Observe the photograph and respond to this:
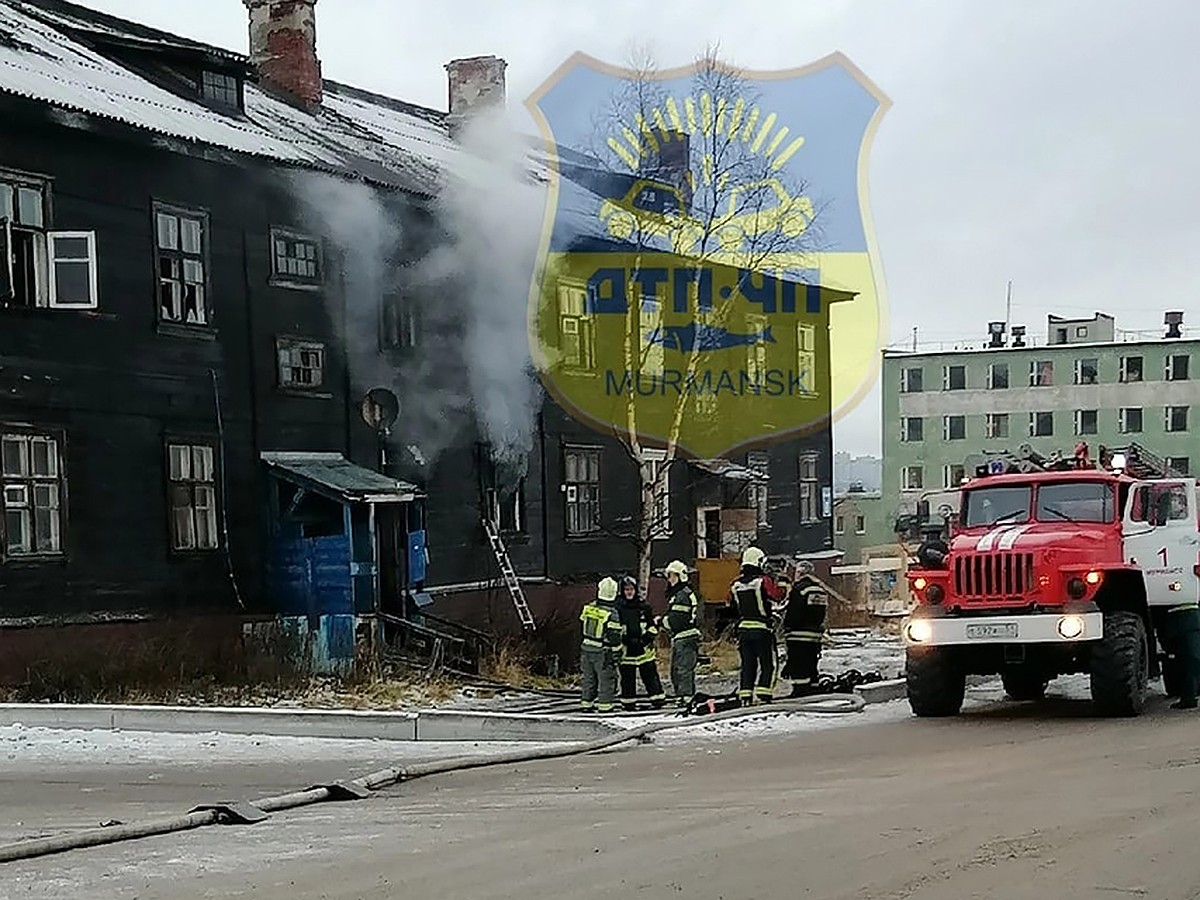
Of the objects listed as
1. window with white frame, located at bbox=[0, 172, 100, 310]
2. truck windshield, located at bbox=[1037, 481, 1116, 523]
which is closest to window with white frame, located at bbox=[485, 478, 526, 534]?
window with white frame, located at bbox=[0, 172, 100, 310]

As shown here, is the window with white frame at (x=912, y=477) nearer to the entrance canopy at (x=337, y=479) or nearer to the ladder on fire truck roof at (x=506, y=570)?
the ladder on fire truck roof at (x=506, y=570)

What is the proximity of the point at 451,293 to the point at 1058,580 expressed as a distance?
520 inches

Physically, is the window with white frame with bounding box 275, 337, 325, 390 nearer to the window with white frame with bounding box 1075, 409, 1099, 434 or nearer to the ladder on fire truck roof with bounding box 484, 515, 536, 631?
the ladder on fire truck roof with bounding box 484, 515, 536, 631

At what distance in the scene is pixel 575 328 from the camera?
2711 cm

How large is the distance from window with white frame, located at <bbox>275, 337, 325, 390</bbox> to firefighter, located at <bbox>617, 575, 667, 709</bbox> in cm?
742

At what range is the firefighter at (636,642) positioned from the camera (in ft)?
55.2

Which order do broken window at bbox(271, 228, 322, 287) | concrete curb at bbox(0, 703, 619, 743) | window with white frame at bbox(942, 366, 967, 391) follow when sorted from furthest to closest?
window with white frame at bbox(942, 366, 967, 391)
broken window at bbox(271, 228, 322, 287)
concrete curb at bbox(0, 703, 619, 743)

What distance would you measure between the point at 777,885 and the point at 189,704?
1021 centimetres

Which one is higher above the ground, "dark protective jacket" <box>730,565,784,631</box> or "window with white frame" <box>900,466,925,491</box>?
"dark protective jacket" <box>730,565,784,631</box>

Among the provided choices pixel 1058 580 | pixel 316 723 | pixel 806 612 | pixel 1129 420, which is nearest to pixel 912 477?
pixel 1129 420

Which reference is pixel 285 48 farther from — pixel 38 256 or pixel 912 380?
pixel 912 380

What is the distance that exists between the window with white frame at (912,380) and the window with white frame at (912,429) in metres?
1.27

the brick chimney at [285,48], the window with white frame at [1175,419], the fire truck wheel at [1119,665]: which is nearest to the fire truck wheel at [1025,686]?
the fire truck wheel at [1119,665]

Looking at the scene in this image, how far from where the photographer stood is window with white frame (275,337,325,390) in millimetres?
22203
